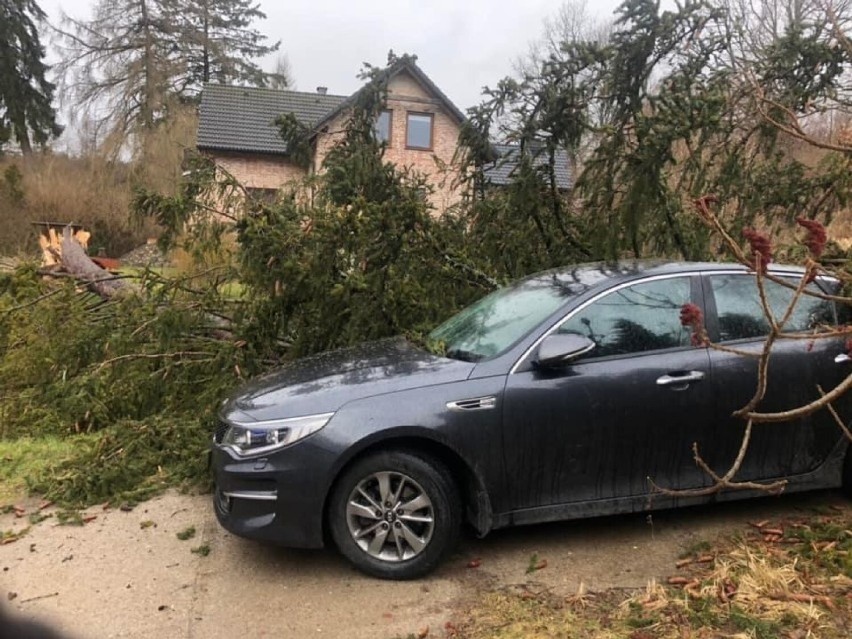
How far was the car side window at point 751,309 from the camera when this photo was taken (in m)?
4.52

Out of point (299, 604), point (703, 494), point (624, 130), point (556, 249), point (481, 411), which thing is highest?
point (624, 130)

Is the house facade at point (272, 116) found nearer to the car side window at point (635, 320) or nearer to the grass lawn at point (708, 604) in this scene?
the car side window at point (635, 320)

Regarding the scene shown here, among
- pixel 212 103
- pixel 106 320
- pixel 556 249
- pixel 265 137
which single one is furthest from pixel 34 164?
pixel 556 249

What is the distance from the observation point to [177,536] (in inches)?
183

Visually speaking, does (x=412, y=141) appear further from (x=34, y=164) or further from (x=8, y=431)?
(x=8, y=431)

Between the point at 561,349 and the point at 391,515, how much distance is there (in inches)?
49.9

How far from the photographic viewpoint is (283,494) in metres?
3.89

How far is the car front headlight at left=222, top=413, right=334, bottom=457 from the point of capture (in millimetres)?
3906

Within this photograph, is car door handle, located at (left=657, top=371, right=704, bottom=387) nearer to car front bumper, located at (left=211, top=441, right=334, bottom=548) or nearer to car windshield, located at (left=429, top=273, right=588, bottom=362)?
car windshield, located at (left=429, top=273, right=588, bottom=362)

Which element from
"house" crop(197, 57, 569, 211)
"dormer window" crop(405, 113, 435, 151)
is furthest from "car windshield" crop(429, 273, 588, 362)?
"dormer window" crop(405, 113, 435, 151)

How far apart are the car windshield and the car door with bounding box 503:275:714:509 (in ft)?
0.68

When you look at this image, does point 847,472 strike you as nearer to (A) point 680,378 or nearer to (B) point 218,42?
(A) point 680,378

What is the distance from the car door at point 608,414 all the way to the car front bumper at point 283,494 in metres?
1.03

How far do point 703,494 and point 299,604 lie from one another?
226 centimetres
